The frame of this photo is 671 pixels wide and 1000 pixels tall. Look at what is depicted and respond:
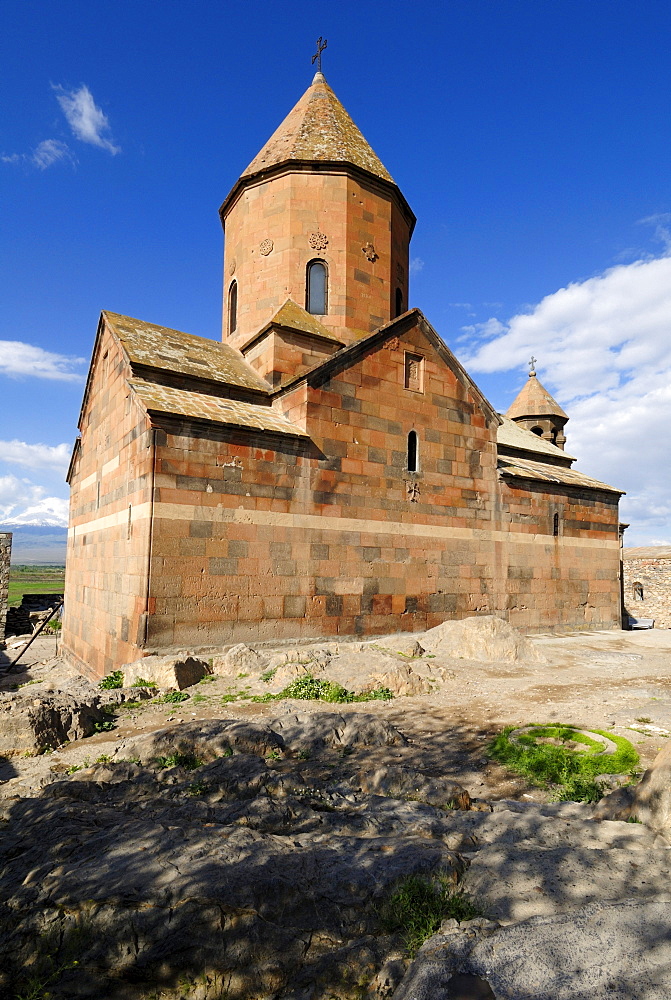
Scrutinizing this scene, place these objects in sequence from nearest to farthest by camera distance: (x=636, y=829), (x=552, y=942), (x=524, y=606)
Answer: (x=552, y=942) < (x=636, y=829) < (x=524, y=606)

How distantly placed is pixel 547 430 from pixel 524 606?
16169 mm

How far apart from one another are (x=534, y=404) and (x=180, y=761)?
90.7ft

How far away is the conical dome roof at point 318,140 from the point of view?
52.6 feet

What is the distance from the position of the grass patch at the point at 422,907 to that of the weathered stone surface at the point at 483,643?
27.2 feet

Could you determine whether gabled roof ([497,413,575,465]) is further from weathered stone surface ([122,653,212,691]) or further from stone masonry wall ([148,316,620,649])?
weathered stone surface ([122,653,212,691])

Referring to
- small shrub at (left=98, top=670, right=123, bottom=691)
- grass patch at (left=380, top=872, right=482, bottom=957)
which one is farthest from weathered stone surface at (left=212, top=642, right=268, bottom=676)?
grass patch at (left=380, top=872, right=482, bottom=957)

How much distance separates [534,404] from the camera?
95.3 ft

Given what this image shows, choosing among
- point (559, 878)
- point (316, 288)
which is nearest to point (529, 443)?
point (316, 288)

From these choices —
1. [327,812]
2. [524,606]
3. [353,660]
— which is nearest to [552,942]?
[327,812]

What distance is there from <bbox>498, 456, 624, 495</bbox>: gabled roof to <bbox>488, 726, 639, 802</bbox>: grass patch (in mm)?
10003

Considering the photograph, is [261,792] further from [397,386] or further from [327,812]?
[397,386]

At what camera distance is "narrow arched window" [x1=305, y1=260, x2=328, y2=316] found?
1592cm

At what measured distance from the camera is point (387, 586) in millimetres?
12648

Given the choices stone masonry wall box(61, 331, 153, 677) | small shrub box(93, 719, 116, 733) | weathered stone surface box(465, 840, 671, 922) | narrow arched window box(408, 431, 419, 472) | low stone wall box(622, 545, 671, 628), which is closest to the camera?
weathered stone surface box(465, 840, 671, 922)
